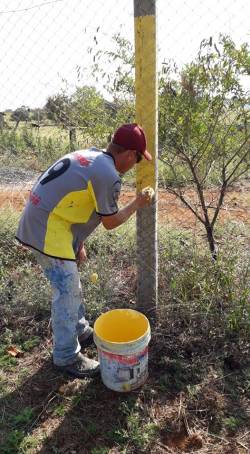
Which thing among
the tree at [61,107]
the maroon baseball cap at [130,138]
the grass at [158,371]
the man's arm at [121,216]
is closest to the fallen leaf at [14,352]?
the grass at [158,371]

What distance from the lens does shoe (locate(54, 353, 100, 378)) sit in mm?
2576

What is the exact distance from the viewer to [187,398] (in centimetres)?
240

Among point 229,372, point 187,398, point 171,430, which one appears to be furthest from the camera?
point 229,372

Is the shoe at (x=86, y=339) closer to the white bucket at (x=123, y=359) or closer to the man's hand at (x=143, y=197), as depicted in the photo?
the white bucket at (x=123, y=359)

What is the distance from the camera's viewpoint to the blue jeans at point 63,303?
2408 millimetres

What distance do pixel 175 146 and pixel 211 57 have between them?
0.62 m

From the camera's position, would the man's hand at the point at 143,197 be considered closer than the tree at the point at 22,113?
Yes

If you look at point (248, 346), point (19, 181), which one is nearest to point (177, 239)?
point (248, 346)

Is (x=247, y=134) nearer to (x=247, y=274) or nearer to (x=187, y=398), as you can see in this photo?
(x=247, y=274)

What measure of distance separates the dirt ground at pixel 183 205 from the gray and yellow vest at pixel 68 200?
1199mm

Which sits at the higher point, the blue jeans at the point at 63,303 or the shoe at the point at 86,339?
the blue jeans at the point at 63,303

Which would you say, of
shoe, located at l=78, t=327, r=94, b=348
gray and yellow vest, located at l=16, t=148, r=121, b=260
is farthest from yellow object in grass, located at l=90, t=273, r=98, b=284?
gray and yellow vest, located at l=16, t=148, r=121, b=260

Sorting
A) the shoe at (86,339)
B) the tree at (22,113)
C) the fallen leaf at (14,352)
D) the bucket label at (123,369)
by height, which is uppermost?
the tree at (22,113)

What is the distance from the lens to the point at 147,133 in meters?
2.50
